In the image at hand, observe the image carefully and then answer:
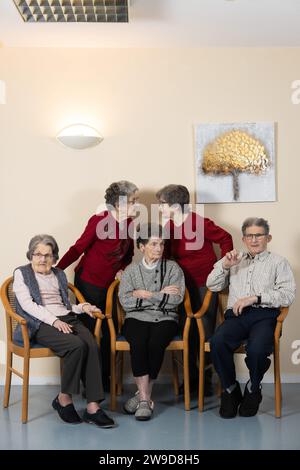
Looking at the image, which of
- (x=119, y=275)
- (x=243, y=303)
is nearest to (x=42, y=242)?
(x=119, y=275)

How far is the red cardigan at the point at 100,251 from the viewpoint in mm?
4543

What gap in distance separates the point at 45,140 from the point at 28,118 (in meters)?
0.20

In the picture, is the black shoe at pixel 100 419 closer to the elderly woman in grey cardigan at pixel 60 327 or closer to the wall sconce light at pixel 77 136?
the elderly woman in grey cardigan at pixel 60 327

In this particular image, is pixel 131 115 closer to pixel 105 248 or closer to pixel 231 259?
pixel 105 248

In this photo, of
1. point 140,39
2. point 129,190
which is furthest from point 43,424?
point 140,39

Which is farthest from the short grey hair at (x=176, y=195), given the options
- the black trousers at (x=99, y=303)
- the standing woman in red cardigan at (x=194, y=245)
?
the black trousers at (x=99, y=303)

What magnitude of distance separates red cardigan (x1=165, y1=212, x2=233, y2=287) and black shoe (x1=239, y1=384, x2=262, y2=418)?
0.83 metres

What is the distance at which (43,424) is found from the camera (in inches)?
157

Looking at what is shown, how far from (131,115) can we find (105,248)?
1022 millimetres

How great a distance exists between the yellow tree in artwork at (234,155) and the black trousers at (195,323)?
2.87ft

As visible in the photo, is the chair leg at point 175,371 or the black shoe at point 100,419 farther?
the chair leg at point 175,371

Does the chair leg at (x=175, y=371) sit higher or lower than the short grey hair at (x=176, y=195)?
lower
